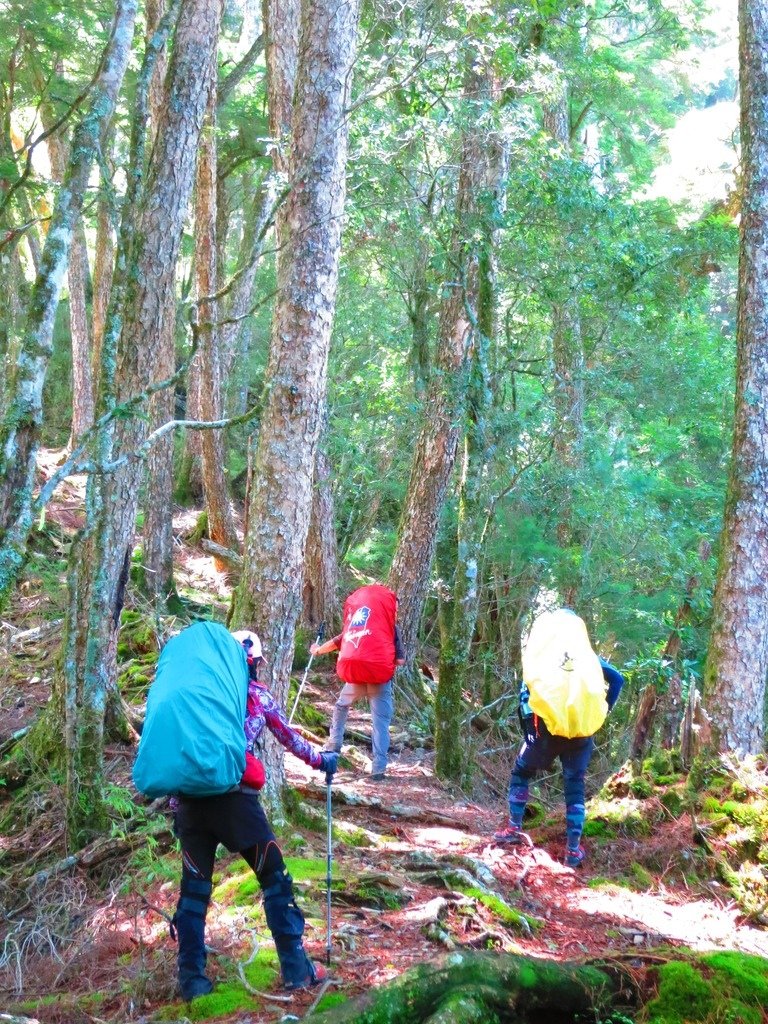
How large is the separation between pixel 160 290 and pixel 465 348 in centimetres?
527

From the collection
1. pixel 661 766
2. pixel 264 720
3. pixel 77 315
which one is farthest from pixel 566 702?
pixel 77 315

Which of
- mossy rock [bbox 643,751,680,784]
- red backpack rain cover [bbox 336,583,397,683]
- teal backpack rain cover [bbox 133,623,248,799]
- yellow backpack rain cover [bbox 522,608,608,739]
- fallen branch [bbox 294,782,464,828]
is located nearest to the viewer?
teal backpack rain cover [bbox 133,623,248,799]

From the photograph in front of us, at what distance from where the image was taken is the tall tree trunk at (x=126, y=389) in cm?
602

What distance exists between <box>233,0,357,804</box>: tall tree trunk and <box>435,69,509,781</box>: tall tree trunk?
2.93m

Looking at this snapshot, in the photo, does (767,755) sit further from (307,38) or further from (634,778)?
(307,38)

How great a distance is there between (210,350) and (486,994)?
489 inches

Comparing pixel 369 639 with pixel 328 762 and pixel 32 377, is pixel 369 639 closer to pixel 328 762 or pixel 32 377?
pixel 328 762

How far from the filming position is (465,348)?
1198 cm

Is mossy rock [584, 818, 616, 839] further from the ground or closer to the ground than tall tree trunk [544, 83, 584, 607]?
closer to the ground

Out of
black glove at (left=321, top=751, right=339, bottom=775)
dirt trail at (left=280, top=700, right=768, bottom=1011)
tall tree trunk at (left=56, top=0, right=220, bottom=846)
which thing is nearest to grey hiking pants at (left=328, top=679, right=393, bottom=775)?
dirt trail at (left=280, top=700, right=768, bottom=1011)

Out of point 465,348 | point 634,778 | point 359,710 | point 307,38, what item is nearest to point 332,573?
point 359,710

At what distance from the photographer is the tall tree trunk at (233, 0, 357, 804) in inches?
261

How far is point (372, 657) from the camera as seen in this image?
9172 mm

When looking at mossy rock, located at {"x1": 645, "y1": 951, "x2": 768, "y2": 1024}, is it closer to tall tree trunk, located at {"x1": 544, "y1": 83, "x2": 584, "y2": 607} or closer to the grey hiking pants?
the grey hiking pants
